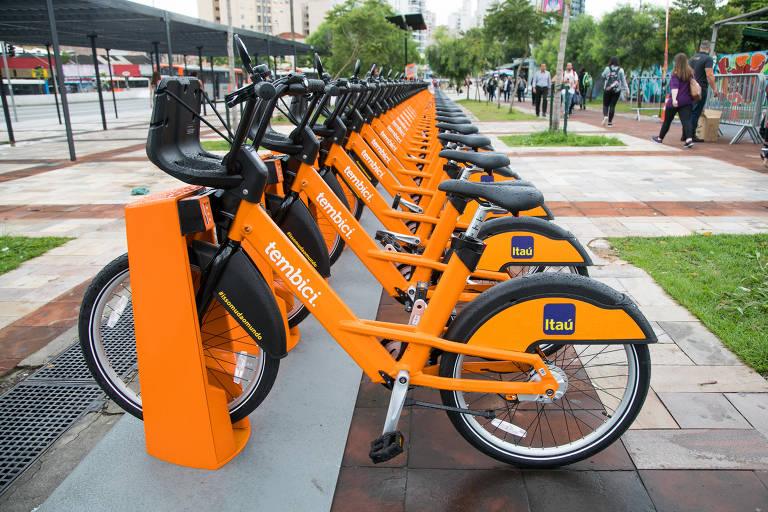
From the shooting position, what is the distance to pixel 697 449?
2.29 metres

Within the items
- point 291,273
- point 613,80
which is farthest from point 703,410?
point 613,80

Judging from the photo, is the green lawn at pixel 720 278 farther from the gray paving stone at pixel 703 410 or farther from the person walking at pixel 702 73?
the person walking at pixel 702 73

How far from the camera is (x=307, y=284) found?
2156 millimetres

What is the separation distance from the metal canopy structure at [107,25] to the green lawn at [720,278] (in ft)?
31.8

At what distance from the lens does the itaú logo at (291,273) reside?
215 cm

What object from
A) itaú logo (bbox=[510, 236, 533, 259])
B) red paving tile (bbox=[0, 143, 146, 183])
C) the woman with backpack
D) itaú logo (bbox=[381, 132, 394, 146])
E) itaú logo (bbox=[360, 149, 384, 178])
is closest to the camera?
itaú logo (bbox=[510, 236, 533, 259])

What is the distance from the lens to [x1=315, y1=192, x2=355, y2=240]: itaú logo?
3.13 meters

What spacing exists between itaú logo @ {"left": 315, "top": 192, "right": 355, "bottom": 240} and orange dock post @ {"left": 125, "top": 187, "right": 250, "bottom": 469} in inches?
42.1

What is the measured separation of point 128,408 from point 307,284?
1040 mm

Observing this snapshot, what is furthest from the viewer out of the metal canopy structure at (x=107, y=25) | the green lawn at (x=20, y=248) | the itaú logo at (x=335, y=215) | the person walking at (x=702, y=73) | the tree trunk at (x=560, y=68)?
the tree trunk at (x=560, y=68)

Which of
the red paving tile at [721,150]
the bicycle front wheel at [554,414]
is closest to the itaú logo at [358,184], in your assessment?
the bicycle front wheel at [554,414]

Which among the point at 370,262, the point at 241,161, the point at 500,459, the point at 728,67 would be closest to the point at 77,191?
the point at 370,262

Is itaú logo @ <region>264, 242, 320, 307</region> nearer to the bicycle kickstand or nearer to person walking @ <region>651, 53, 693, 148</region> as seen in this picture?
the bicycle kickstand

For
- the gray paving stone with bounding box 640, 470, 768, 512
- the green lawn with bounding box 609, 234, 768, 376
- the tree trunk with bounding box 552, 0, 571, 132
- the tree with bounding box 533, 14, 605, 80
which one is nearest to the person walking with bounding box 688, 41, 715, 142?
the tree trunk with bounding box 552, 0, 571, 132
